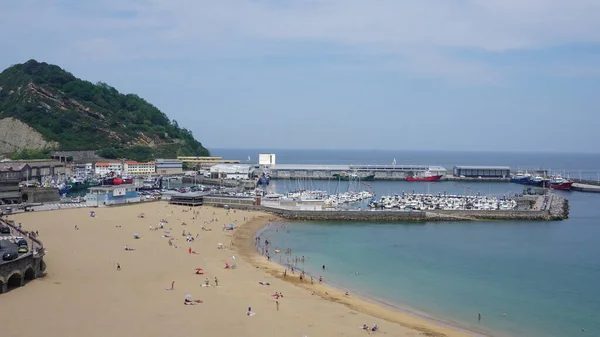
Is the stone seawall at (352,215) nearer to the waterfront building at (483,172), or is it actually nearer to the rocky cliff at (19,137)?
the waterfront building at (483,172)

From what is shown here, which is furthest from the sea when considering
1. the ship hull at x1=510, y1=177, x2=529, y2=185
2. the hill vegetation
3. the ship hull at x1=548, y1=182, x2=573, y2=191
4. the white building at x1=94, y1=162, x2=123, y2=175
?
the hill vegetation

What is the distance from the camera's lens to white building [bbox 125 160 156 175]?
78637 millimetres

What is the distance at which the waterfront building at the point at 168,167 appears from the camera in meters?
83.5

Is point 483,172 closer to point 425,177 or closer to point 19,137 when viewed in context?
point 425,177

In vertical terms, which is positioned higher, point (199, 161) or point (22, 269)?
point (199, 161)

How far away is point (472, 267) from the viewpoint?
28703mm

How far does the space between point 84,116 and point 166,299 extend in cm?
8186

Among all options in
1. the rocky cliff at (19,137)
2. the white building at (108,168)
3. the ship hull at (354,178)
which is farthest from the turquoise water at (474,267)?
the rocky cliff at (19,137)

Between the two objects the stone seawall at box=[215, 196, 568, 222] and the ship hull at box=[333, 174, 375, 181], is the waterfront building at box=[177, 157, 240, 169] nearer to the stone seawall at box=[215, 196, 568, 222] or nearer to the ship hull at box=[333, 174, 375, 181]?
the ship hull at box=[333, 174, 375, 181]

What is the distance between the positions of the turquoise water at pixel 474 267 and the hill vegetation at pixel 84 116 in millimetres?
57907

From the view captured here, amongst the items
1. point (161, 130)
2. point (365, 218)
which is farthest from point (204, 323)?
point (161, 130)

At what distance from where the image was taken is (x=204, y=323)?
17.8 meters

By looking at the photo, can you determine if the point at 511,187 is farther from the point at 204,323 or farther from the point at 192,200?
the point at 204,323

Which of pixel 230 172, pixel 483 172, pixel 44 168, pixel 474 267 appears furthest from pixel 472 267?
pixel 483 172
